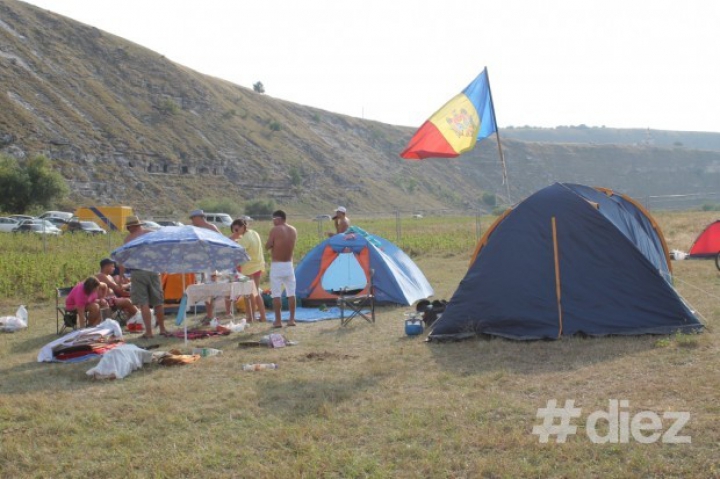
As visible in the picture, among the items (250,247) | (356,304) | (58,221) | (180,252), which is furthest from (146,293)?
(58,221)

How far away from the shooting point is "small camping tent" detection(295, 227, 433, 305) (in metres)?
12.1

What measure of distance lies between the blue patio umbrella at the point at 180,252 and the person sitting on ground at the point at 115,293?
145cm

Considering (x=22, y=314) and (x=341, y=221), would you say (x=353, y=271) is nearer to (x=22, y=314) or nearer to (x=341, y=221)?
(x=341, y=221)

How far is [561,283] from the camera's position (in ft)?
26.6

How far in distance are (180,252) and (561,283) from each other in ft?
16.1

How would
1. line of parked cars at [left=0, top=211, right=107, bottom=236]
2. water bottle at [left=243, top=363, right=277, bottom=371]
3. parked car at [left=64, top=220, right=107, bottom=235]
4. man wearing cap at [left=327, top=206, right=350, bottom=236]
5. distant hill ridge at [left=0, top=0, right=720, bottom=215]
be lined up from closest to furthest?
water bottle at [left=243, top=363, right=277, bottom=371]
man wearing cap at [left=327, top=206, right=350, bottom=236]
line of parked cars at [left=0, top=211, right=107, bottom=236]
parked car at [left=64, top=220, right=107, bottom=235]
distant hill ridge at [left=0, top=0, right=720, bottom=215]

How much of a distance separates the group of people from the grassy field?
5.14 ft

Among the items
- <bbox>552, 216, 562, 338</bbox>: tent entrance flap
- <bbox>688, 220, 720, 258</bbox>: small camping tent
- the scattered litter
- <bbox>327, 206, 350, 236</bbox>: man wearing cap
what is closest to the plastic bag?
the scattered litter

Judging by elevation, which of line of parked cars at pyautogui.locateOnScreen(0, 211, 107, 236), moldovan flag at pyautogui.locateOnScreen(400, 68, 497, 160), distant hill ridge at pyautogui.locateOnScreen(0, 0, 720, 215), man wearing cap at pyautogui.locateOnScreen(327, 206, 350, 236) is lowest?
man wearing cap at pyautogui.locateOnScreen(327, 206, 350, 236)

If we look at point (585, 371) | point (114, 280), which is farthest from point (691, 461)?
point (114, 280)

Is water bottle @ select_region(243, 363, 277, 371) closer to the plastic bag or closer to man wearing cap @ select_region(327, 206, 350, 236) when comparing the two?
the plastic bag

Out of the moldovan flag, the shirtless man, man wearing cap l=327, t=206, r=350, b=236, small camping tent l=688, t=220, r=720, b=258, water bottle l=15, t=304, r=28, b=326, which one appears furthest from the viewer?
small camping tent l=688, t=220, r=720, b=258

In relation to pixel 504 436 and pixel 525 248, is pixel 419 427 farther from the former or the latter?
A: pixel 525 248

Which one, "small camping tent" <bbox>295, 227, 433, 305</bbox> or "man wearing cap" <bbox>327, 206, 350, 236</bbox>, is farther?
"man wearing cap" <bbox>327, 206, 350, 236</bbox>
